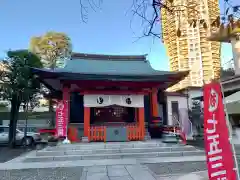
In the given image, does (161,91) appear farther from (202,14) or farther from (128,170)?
(202,14)

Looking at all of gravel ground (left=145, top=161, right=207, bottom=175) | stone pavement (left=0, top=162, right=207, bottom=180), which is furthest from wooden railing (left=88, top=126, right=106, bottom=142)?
gravel ground (left=145, top=161, right=207, bottom=175)

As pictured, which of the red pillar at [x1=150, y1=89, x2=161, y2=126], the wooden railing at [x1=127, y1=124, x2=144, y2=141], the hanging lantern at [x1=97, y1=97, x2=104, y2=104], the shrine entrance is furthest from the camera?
the shrine entrance

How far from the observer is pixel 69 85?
12.5 m

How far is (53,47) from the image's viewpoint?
25328 mm

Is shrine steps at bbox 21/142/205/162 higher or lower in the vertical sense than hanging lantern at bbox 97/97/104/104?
lower

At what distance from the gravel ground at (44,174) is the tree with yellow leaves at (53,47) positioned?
18.0 m

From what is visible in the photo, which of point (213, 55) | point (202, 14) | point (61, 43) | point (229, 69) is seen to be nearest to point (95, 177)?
point (202, 14)

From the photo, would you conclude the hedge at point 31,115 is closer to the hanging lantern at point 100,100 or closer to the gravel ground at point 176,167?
the hanging lantern at point 100,100

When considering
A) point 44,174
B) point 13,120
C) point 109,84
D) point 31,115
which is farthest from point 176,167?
point 31,115

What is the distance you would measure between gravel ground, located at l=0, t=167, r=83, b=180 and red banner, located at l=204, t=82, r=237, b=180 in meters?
4.06

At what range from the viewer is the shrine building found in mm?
11742

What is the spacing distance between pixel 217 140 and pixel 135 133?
9179 mm

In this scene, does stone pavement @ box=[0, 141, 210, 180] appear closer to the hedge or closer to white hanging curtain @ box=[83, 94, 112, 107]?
white hanging curtain @ box=[83, 94, 112, 107]

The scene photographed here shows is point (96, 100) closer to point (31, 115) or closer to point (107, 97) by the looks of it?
point (107, 97)
